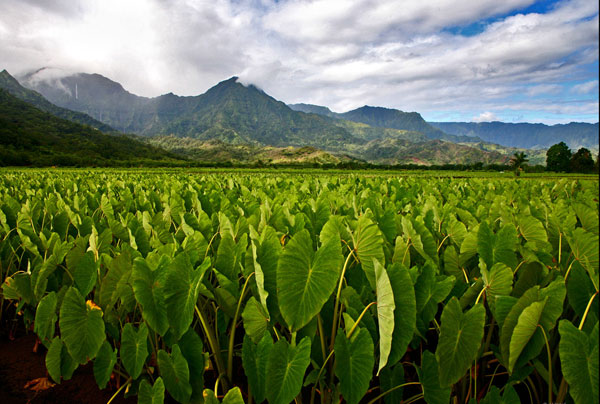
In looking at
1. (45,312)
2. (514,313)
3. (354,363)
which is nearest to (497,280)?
(514,313)

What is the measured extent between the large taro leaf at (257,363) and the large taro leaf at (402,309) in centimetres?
39

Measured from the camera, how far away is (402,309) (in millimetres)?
951

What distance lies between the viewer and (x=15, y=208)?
265cm

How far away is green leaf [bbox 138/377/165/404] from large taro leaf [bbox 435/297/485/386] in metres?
0.86

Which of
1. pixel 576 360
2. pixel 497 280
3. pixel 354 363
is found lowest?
pixel 354 363

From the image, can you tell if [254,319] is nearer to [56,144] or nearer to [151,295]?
[151,295]

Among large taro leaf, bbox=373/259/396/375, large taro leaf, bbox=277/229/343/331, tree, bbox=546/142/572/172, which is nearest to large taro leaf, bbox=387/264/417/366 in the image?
large taro leaf, bbox=373/259/396/375

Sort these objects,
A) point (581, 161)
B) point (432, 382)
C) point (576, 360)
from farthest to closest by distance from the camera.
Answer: point (581, 161) → point (432, 382) → point (576, 360)

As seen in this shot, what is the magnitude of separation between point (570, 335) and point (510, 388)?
0.84 ft

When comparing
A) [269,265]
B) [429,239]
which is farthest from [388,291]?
[429,239]

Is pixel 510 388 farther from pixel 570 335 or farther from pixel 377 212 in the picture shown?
pixel 377 212

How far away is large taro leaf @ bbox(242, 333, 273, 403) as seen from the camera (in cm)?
102

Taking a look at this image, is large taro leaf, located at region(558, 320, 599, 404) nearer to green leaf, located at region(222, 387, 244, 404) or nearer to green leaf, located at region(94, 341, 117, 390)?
green leaf, located at region(222, 387, 244, 404)

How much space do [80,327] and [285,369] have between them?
0.76 m
